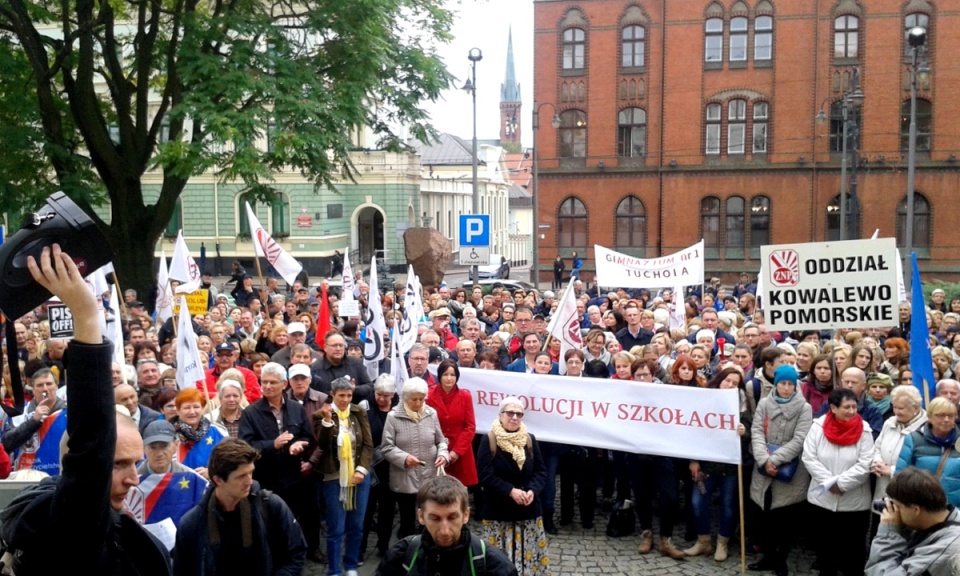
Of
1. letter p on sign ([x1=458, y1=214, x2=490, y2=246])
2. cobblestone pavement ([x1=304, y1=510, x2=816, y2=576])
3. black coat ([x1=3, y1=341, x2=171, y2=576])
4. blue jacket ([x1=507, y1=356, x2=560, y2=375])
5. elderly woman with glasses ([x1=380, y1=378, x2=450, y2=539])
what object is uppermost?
letter p on sign ([x1=458, y1=214, x2=490, y2=246])

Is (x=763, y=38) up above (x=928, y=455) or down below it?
above

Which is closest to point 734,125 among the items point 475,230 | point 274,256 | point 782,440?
point 475,230

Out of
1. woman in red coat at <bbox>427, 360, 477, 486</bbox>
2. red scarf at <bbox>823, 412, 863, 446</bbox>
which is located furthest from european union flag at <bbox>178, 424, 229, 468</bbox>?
red scarf at <bbox>823, 412, 863, 446</bbox>

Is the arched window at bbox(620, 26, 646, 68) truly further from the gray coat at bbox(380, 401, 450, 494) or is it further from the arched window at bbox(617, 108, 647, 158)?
the gray coat at bbox(380, 401, 450, 494)

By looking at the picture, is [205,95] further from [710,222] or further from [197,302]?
[710,222]

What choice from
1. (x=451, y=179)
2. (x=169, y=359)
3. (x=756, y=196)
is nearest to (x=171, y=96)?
(x=169, y=359)

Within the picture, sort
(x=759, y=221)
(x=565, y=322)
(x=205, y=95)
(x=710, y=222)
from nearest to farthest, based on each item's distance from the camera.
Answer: (x=565, y=322) < (x=205, y=95) < (x=759, y=221) < (x=710, y=222)

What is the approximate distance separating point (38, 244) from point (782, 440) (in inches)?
255

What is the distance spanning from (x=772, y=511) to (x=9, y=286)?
6.70 m

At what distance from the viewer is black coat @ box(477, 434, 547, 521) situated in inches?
271

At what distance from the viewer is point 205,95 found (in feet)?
57.8

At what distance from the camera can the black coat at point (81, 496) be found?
2268 millimetres

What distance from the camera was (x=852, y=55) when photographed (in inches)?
1591

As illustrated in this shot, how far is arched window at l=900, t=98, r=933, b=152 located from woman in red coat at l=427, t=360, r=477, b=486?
37.0 meters
